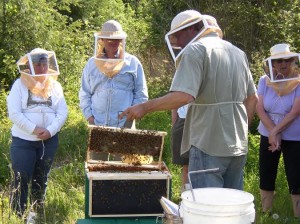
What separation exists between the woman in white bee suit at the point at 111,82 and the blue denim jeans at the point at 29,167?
439mm

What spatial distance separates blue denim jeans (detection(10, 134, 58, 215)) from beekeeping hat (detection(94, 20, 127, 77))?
28.4 inches

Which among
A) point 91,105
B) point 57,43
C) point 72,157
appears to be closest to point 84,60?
point 57,43

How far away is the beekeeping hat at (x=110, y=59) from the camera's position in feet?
14.6

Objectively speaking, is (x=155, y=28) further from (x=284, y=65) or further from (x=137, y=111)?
(x=137, y=111)

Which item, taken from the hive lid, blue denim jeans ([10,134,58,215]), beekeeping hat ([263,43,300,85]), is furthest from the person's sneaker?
beekeeping hat ([263,43,300,85])

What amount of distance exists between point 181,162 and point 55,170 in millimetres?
1838

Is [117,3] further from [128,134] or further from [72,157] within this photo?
[128,134]

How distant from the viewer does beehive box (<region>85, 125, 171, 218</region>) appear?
3615 millimetres

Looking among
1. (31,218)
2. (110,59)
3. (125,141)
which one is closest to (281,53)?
(110,59)

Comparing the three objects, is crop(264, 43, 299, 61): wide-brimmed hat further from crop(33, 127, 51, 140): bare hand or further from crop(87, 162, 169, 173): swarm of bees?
crop(33, 127, 51, 140): bare hand

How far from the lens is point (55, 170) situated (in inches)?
229

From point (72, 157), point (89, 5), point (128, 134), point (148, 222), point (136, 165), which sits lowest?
point (72, 157)

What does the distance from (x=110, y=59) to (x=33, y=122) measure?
2.67 ft

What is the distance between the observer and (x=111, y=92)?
4445mm
